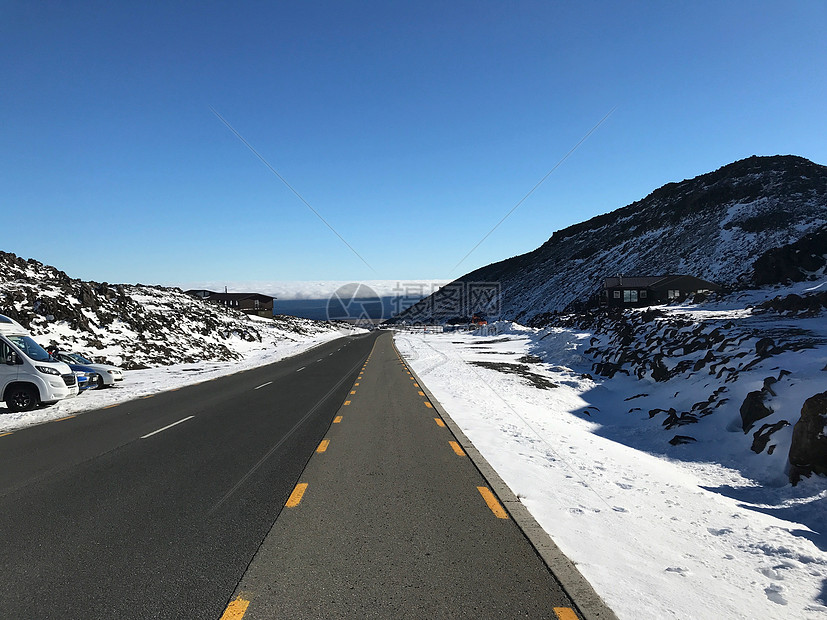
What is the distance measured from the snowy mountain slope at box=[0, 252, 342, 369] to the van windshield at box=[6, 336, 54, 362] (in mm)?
12667

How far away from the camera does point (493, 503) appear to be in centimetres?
543

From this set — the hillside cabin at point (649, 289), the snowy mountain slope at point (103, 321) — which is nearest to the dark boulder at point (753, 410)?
the snowy mountain slope at point (103, 321)

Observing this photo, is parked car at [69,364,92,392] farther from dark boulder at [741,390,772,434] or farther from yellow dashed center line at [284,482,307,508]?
dark boulder at [741,390,772,434]

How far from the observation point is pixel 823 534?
518cm

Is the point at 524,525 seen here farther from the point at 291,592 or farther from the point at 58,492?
the point at 58,492

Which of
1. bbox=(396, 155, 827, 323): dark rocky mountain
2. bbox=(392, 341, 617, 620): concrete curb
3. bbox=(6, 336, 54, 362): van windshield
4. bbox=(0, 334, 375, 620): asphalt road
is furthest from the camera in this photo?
bbox=(396, 155, 827, 323): dark rocky mountain

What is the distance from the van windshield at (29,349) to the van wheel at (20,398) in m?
0.82

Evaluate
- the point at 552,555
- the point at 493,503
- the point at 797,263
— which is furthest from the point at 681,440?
the point at 797,263

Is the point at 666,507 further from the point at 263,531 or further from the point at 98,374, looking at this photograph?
the point at 98,374

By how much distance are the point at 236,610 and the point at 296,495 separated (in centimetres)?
236

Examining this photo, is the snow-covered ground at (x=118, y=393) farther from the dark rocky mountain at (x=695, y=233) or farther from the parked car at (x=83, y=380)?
the dark rocky mountain at (x=695, y=233)

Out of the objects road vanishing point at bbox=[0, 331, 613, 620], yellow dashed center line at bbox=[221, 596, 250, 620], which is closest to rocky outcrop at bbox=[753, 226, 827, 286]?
road vanishing point at bbox=[0, 331, 613, 620]

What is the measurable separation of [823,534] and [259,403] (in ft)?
39.2

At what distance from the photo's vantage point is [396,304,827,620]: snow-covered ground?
12.0ft
